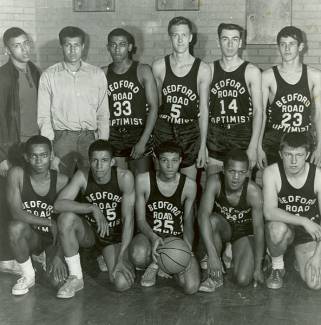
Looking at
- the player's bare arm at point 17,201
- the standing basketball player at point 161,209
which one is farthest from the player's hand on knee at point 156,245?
the player's bare arm at point 17,201

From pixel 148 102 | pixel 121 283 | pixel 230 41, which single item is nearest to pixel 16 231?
pixel 121 283

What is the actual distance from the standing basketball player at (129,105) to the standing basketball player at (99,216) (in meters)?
0.52

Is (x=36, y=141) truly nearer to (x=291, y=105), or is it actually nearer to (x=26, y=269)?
(x=26, y=269)

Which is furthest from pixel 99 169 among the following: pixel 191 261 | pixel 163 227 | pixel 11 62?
pixel 11 62

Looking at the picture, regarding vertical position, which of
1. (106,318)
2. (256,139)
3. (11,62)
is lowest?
(106,318)

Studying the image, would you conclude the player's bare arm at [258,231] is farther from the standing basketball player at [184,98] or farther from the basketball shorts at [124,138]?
the basketball shorts at [124,138]

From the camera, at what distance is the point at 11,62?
482cm

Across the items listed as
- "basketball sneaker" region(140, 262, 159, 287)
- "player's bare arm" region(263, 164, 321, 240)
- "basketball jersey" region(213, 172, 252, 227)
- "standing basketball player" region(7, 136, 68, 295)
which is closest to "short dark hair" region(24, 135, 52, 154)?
"standing basketball player" region(7, 136, 68, 295)

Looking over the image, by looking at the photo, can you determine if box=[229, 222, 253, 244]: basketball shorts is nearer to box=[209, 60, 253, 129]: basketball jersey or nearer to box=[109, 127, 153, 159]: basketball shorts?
box=[209, 60, 253, 129]: basketball jersey

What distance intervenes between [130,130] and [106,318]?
1969mm

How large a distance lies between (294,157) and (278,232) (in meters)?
0.64

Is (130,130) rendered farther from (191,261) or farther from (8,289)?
(8,289)

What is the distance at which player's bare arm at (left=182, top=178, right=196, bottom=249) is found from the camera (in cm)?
432

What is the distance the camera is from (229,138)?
4805 mm
